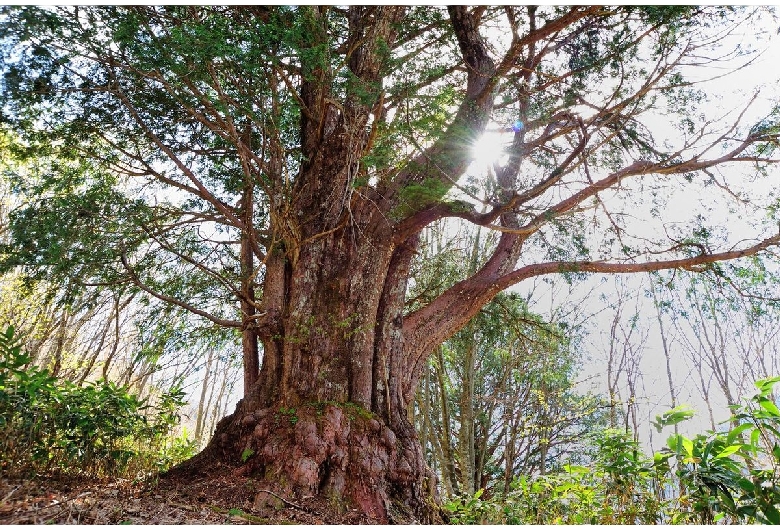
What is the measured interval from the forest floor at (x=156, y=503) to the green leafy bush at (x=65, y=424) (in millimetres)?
115

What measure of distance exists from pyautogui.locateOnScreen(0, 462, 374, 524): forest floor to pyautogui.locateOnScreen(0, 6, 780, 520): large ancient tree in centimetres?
17

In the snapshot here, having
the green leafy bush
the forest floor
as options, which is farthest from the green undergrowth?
the green leafy bush

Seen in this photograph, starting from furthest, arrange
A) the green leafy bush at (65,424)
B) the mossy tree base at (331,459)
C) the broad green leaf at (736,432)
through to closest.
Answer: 1. the mossy tree base at (331,459)
2. the green leafy bush at (65,424)
3. the broad green leaf at (736,432)

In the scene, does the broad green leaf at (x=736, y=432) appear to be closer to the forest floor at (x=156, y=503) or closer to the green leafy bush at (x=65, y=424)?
the forest floor at (x=156, y=503)

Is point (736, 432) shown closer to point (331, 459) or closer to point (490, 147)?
point (331, 459)

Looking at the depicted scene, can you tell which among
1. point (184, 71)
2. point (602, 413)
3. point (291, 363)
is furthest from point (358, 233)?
point (602, 413)

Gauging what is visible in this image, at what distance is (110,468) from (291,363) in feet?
4.21

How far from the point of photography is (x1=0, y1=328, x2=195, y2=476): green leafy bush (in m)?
2.61

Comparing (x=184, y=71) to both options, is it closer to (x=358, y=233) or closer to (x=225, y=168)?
(x=225, y=168)

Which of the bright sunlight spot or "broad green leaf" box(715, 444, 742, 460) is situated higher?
the bright sunlight spot

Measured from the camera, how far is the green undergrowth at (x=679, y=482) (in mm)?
2348

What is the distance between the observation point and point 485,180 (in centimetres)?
335

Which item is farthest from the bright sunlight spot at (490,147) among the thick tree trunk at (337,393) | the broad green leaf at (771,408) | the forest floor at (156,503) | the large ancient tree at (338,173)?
the forest floor at (156,503)

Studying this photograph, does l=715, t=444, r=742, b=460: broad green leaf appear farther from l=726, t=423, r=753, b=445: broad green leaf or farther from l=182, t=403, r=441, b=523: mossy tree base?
l=182, t=403, r=441, b=523: mossy tree base
